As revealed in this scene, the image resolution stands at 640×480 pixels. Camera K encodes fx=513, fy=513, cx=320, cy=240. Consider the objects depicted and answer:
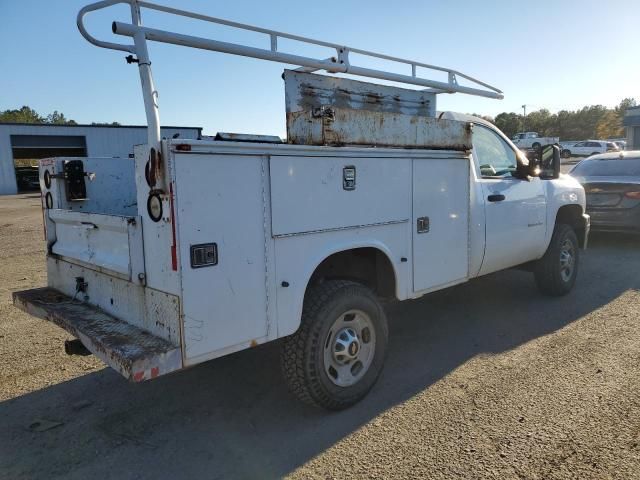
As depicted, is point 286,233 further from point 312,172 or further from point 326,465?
point 326,465

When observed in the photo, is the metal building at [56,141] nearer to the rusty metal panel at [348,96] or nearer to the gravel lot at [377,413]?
the rusty metal panel at [348,96]

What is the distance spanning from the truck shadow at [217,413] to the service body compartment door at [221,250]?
0.68 m

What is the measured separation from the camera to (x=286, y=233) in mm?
3014

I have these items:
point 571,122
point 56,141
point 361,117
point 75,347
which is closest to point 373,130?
point 361,117

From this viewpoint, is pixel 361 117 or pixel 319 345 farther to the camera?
pixel 361 117

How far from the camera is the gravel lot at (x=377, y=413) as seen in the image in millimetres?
2854

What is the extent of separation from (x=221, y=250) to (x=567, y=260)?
471cm

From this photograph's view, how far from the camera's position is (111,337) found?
2.88 meters

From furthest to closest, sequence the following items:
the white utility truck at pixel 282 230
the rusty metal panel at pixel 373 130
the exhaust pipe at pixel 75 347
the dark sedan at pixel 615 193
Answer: the dark sedan at pixel 615 193, the exhaust pipe at pixel 75 347, the rusty metal panel at pixel 373 130, the white utility truck at pixel 282 230

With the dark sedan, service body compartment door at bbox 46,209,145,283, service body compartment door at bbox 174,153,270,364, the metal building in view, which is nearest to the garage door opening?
the metal building

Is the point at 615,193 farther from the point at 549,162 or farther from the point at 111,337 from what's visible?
the point at 111,337

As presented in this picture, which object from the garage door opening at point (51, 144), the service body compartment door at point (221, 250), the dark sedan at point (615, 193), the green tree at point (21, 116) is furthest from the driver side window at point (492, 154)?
the green tree at point (21, 116)

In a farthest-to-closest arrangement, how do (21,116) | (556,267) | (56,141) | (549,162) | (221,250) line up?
(21,116) → (56,141) → (556,267) → (549,162) → (221,250)

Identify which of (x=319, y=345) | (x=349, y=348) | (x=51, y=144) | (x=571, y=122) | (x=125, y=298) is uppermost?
(x=571, y=122)
